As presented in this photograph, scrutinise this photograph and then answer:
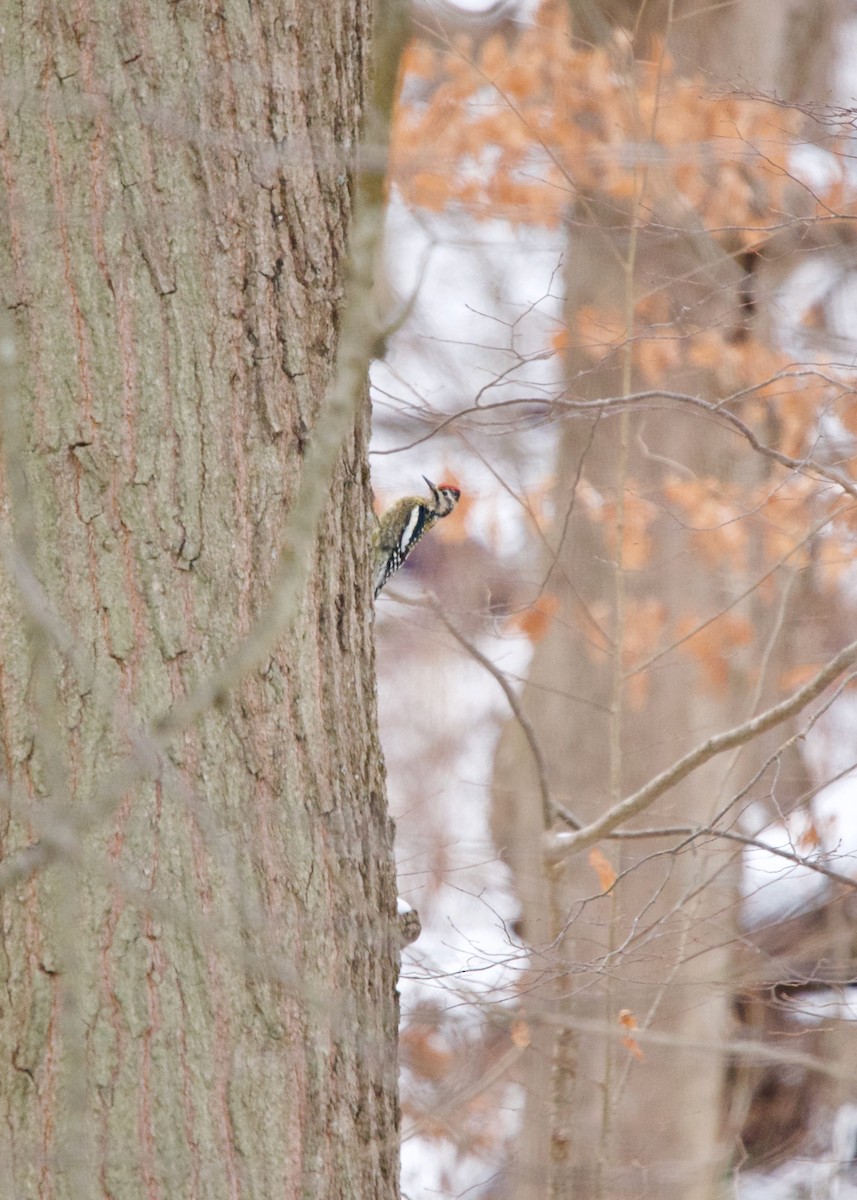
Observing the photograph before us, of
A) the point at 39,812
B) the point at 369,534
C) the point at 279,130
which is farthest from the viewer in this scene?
the point at 369,534

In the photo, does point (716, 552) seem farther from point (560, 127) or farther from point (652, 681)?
point (560, 127)

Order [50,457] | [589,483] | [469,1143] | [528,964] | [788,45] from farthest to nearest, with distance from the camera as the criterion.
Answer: [788,45] < [589,483] < [469,1143] < [528,964] < [50,457]

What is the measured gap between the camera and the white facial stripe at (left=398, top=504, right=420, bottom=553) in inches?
217

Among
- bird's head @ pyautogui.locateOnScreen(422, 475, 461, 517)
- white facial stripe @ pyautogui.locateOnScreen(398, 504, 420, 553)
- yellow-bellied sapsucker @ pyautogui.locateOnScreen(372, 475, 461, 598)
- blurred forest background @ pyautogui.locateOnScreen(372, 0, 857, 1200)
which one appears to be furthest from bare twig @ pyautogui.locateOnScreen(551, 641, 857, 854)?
bird's head @ pyautogui.locateOnScreen(422, 475, 461, 517)

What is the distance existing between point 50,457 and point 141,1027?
0.86 m

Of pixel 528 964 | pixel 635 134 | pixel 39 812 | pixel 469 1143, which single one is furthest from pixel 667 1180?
pixel 635 134

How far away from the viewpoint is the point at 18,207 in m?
1.91

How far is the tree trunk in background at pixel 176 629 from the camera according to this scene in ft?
5.96

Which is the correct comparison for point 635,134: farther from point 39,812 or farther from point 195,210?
point 39,812

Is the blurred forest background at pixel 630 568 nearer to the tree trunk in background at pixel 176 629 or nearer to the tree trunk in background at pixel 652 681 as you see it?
the tree trunk in background at pixel 652 681

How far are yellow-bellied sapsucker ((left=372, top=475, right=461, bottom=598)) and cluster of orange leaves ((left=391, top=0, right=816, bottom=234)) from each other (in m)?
1.33

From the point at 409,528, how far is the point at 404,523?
0.03 meters

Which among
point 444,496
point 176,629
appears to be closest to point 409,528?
point 444,496

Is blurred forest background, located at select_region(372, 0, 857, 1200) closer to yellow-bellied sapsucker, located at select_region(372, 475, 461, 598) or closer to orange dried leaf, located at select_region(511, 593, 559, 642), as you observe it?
orange dried leaf, located at select_region(511, 593, 559, 642)
